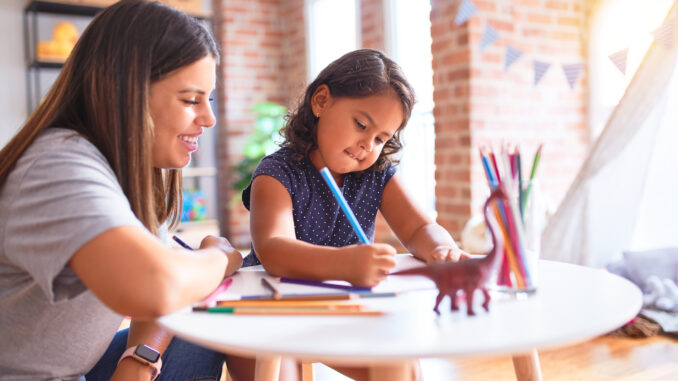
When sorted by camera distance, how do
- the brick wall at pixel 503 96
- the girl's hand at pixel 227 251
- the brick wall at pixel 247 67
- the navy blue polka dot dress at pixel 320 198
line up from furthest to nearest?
the brick wall at pixel 247 67, the brick wall at pixel 503 96, the navy blue polka dot dress at pixel 320 198, the girl's hand at pixel 227 251

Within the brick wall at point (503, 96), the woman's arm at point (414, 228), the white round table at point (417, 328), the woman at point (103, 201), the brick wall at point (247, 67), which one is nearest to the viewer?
the white round table at point (417, 328)

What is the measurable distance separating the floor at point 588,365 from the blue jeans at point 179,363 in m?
0.67

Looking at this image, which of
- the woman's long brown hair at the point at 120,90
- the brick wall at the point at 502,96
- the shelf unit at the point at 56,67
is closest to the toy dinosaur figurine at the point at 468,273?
the woman's long brown hair at the point at 120,90

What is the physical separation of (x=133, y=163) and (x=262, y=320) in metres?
0.31

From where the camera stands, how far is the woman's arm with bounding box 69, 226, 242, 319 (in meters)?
0.60

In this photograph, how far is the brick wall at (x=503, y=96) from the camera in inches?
111

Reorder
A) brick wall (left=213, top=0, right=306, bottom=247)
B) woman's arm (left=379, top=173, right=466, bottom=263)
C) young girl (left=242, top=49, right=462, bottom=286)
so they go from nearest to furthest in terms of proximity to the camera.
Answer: woman's arm (left=379, top=173, right=466, bottom=263) < young girl (left=242, top=49, right=462, bottom=286) < brick wall (left=213, top=0, right=306, bottom=247)

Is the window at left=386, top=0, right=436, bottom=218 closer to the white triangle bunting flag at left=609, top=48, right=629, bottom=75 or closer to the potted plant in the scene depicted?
the potted plant

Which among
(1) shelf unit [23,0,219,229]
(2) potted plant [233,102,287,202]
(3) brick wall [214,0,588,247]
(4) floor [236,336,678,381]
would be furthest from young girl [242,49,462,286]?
(2) potted plant [233,102,287,202]

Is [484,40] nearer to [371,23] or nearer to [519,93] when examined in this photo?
[519,93]

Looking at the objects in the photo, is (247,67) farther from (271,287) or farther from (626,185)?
(271,287)

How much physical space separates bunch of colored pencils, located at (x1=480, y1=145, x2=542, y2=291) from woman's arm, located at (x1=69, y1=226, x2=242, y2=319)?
0.38 metres

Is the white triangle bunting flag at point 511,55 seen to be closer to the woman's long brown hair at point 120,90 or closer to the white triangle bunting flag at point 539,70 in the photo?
the white triangle bunting flag at point 539,70

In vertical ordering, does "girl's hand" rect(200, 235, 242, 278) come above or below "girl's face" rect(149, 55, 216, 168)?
below
